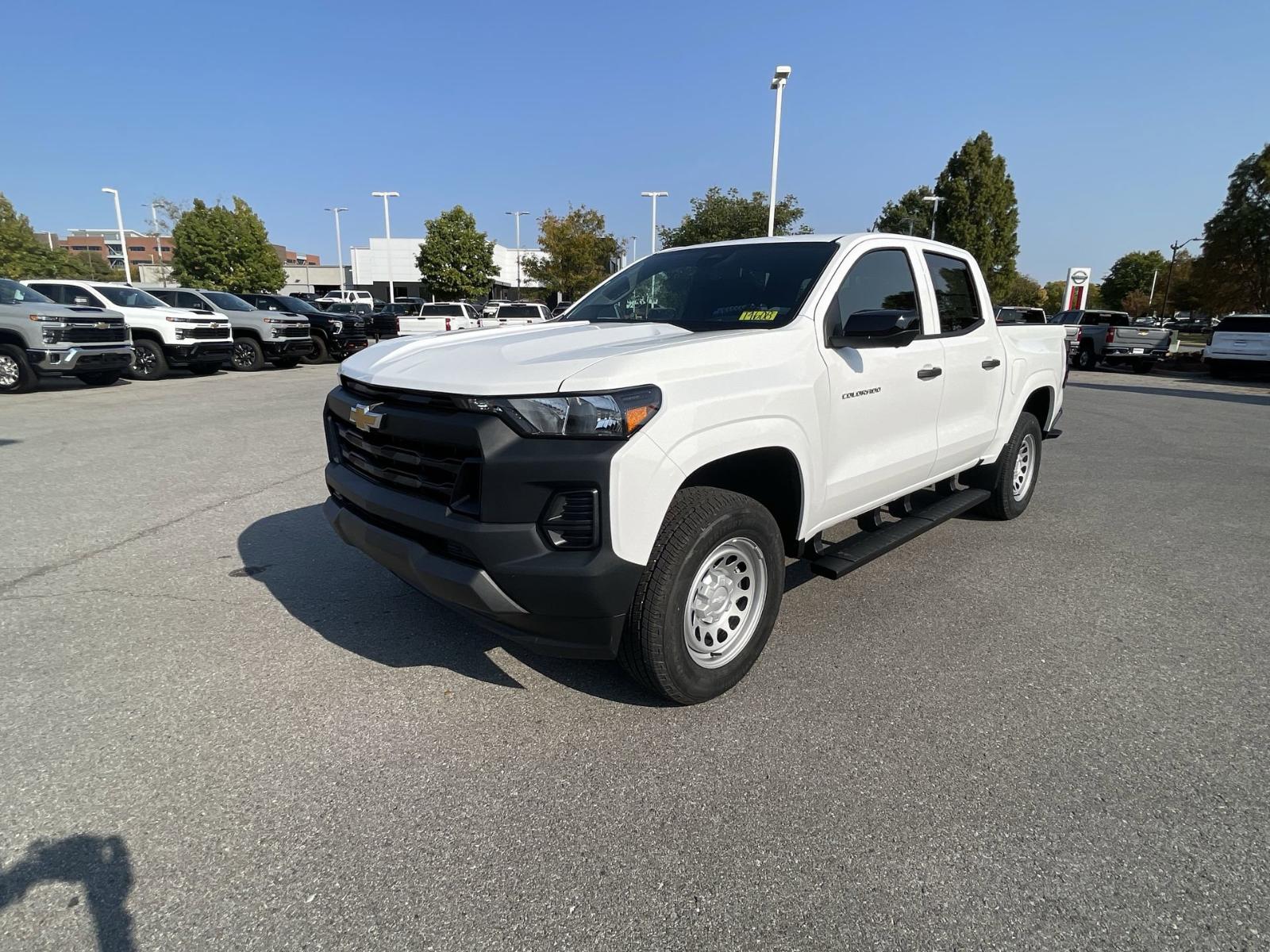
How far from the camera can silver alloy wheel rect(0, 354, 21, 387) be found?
1196 centimetres

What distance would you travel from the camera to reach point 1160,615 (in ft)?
12.9

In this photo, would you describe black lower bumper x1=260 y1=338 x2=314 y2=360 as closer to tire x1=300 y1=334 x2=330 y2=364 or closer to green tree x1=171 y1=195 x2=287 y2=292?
tire x1=300 y1=334 x2=330 y2=364

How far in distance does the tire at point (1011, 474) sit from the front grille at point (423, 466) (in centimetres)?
398

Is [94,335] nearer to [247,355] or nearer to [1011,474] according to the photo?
[247,355]

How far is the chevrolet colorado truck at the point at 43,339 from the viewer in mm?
11781

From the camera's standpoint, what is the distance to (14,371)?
12.1 meters

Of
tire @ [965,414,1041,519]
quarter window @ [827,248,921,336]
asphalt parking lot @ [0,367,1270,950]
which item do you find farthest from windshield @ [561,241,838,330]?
tire @ [965,414,1041,519]

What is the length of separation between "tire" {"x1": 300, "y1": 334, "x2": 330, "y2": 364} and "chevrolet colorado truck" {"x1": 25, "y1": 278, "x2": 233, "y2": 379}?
13.6ft

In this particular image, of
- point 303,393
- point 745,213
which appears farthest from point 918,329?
point 745,213

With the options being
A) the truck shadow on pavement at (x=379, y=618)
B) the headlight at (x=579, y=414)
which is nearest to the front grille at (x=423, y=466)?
the headlight at (x=579, y=414)

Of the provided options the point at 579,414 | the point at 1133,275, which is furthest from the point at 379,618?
the point at 1133,275

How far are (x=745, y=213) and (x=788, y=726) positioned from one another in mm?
29951

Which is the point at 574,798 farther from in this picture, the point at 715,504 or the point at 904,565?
the point at 904,565

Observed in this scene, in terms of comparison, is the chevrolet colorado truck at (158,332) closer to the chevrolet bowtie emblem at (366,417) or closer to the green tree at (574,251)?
the chevrolet bowtie emblem at (366,417)
